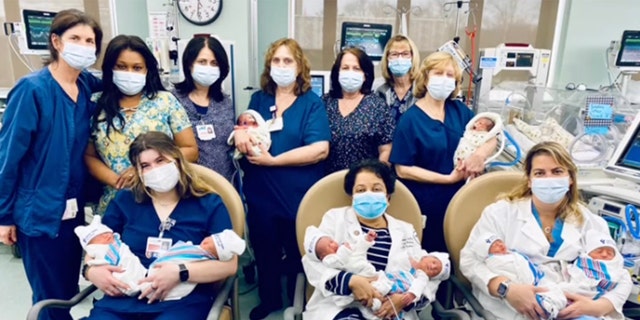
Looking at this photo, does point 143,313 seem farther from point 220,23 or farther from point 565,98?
point 565,98

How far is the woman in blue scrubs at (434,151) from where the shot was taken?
1.95 m

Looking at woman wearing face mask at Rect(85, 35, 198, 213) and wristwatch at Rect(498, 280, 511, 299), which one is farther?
woman wearing face mask at Rect(85, 35, 198, 213)

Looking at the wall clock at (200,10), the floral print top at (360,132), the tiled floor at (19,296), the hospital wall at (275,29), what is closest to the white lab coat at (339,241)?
the floral print top at (360,132)

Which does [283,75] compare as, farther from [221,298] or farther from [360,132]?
[221,298]

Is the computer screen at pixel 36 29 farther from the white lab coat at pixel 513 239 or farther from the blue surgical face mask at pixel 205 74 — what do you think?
the white lab coat at pixel 513 239

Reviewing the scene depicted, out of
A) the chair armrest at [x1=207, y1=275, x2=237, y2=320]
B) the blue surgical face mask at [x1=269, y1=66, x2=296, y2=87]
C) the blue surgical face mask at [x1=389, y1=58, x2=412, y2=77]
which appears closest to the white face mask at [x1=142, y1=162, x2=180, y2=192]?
the chair armrest at [x1=207, y1=275, x2=237, y2=320]

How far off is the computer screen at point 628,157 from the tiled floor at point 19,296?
1832 millimetres

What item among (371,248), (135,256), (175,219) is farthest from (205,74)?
(371,248)

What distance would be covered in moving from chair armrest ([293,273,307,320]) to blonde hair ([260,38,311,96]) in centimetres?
100

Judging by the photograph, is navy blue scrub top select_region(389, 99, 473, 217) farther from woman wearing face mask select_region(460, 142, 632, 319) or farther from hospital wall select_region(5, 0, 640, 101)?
hospital wall select_region(5, 0, 640, 101)

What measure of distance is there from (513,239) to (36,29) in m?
3.26

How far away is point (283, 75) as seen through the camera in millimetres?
2129

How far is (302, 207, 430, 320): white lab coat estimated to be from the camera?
4.89ft

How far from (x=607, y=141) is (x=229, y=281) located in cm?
214
